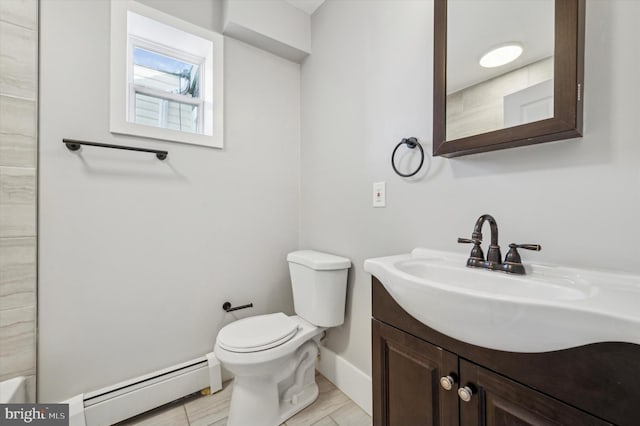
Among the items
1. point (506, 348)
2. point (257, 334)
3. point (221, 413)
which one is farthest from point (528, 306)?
point (221, 413)

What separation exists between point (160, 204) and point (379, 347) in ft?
4.34

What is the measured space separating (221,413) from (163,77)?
1.98 m

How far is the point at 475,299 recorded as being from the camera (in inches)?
22.4

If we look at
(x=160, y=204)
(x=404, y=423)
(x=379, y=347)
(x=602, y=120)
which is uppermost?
(x=602, y=120)

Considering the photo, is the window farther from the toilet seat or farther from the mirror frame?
the mirror frame

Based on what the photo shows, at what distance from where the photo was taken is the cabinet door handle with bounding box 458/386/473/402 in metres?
0.66

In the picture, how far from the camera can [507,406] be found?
613 mm

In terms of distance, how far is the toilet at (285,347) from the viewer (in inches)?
46.9

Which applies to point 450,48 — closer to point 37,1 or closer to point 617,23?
point 617,23

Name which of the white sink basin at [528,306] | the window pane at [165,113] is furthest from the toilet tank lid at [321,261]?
the window pane at [165,113]

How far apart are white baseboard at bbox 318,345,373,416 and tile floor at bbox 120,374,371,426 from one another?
0.04 meters

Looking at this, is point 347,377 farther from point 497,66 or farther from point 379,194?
point 497,66

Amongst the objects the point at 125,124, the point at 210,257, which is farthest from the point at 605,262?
the point at 125,124

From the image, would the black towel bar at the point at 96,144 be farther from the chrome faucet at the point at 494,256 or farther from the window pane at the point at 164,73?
the chrome faucet at the point at 494,256
